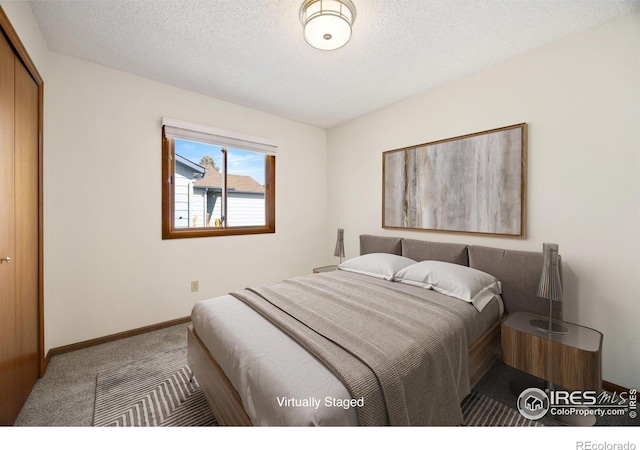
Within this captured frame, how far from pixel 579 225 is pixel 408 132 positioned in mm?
1779

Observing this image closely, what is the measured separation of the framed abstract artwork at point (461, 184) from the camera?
2.27 meters

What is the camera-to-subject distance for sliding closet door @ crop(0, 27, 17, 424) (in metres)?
1.39

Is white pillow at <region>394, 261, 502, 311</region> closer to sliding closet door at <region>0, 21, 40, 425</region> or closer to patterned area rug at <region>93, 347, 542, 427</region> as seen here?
patterned area rug at <region>93, 347, 542, 427</region>

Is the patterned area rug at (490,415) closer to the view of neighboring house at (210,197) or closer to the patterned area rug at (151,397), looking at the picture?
the patterned area rug at (151,397)

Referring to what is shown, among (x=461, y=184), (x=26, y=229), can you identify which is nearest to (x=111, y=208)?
(x=26, y=229)

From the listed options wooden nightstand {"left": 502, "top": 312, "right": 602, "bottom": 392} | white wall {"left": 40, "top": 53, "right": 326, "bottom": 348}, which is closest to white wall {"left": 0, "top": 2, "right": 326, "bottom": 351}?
white wall {"left": 40, "top": 53, "right": 326, "bottom": 348}

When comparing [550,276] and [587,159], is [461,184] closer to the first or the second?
[587,159]

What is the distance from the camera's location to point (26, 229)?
5.75 feet

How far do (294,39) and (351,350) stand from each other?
2186 millimetres

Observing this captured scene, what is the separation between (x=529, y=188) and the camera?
221 centimetres

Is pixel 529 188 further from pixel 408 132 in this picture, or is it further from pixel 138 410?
pixel 138 410

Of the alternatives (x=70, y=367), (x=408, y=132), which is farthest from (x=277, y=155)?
(x=70, y=367)

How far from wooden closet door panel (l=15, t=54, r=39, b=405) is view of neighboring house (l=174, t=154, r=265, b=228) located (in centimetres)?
117

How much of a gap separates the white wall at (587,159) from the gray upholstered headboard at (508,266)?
149 millimetres
